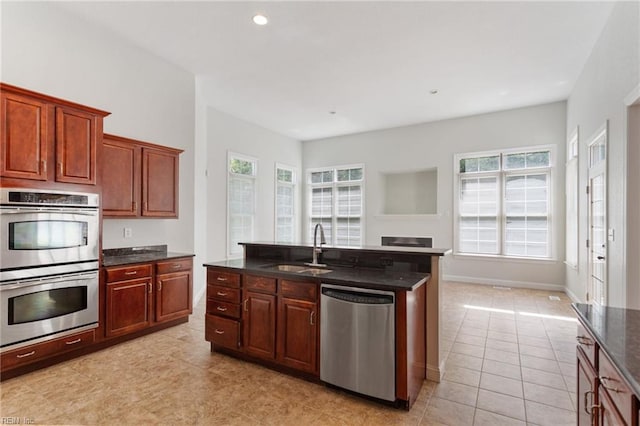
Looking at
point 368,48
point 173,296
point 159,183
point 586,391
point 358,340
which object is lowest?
point 173,296

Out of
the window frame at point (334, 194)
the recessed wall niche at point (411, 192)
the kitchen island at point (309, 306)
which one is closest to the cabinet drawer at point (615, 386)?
the kitchen island at point (309, 306)

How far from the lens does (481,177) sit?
6.70 metres

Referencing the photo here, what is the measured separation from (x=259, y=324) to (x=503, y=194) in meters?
5.71

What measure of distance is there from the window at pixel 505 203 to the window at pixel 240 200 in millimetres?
4459

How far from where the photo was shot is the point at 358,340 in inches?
91.8

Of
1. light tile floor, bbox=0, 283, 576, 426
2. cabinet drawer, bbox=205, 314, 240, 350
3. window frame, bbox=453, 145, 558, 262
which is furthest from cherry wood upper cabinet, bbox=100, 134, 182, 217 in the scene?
window frame, bbox=453, 145, 558, 262

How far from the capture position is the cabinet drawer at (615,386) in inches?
39.8

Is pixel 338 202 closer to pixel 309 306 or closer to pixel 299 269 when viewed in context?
pixel 299 269

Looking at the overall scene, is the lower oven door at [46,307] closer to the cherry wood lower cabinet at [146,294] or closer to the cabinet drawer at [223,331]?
the cherry wood lower cabinet at [146,294]

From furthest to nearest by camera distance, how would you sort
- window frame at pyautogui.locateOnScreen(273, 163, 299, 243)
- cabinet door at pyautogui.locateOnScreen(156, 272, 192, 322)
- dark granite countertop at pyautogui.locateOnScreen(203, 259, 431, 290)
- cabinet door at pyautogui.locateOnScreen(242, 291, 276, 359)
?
window frame at pyautogui.locateOnScreen(273, 163, 299, 243) < cabinet door at pyautogui.locateOnScreen(156, 272, 192, 322) < cabinet door at pyautogui.locateOnScreen(242, 291, 276, 359) < dark granite countertop at pyautogui.locateOnScreen(203, 259, 431, 290)

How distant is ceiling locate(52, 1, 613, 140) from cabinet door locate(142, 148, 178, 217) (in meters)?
1.34

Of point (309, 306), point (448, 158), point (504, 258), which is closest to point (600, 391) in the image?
point (309, 306)

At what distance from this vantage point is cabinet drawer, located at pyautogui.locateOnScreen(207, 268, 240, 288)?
3.05m

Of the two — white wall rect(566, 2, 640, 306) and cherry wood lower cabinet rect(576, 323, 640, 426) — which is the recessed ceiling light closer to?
white wall rect(566, 2, 640, 306)
